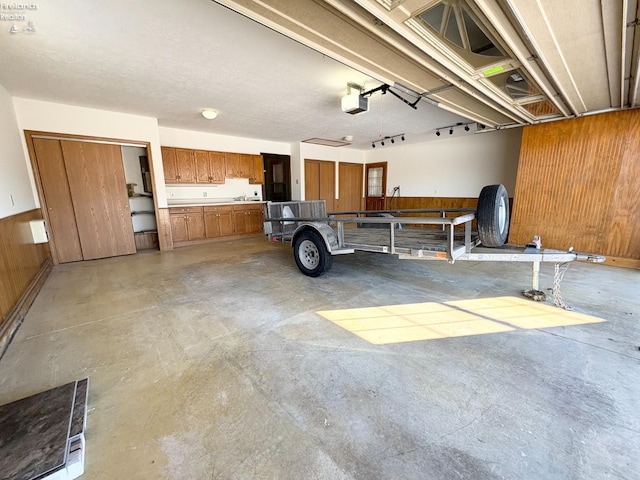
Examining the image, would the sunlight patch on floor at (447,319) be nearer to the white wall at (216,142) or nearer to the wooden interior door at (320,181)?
the white wall at (216,142)

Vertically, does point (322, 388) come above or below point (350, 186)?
below

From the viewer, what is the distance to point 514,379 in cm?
179

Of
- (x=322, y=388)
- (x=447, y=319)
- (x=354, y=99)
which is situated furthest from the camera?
(x=354, y=99)

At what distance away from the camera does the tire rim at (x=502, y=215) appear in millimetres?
2853

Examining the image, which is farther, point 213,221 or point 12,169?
point 213,221

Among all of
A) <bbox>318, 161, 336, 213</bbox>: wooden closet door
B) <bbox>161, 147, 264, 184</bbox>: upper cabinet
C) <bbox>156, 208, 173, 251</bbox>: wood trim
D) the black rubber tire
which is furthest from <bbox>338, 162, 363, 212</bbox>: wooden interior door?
the black rubber tire

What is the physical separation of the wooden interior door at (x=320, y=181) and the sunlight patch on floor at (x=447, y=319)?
634cm

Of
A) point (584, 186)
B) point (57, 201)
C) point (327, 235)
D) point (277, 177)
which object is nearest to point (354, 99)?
point (327, 235)

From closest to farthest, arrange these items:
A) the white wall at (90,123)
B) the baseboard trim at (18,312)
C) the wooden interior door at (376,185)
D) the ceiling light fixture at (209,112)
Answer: the baseboard trim at (18,312)
the white wall at (90,123)
the ceiling light fixture at (209,112)
the wooden interior door at (376,185)

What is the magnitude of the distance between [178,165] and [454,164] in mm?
7564

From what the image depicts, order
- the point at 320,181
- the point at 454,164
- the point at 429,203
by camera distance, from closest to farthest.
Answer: the point at 454,164 < the point at 429,203 < the point at 320,181

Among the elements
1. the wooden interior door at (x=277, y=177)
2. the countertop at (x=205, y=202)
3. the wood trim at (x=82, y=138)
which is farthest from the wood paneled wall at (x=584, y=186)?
the wood trim at (x=82, y=138)

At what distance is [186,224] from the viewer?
6.46 metres

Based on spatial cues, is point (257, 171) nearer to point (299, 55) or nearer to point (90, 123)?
point (90, 123)
